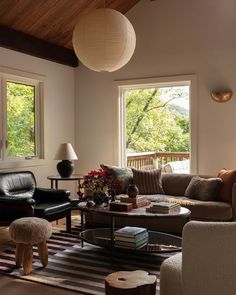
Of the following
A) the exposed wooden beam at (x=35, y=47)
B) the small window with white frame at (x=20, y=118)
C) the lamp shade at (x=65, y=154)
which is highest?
the exposed wooden beam at (x=35, y=47)

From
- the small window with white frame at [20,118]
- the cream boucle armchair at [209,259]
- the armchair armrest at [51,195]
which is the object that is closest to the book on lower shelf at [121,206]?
the armchair armrest at [51,195]

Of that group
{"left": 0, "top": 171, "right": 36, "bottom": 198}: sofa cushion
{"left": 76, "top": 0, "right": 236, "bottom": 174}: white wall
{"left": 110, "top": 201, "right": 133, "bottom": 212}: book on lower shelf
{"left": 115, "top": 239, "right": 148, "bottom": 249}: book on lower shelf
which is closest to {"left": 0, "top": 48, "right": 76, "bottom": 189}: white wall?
{"left": 76, "top": 0, "right": 236, "bottom": 174}: white wall

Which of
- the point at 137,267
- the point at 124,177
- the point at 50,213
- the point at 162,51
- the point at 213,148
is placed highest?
the point at 162,51

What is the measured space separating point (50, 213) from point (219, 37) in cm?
357

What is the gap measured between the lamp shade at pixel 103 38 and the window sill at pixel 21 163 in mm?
2516

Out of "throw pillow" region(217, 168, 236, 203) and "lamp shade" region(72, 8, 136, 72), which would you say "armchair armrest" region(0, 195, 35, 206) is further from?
"throw pillow" region(217, 168, 236, 203)

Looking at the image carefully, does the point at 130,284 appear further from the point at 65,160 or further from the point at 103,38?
the point at 65,160

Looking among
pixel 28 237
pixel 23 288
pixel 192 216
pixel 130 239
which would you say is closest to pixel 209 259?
pixel 130 239

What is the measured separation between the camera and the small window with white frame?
5.48 meters

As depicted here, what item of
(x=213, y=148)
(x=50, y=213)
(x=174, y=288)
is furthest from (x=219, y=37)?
(x=174, y=288)

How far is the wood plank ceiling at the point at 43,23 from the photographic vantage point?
5176mm

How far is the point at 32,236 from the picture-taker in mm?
3355

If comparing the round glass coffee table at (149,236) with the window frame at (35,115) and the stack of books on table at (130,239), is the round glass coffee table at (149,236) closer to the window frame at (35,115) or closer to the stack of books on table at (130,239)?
the stack of books on table at (130,239)

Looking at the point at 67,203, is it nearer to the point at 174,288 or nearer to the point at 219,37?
the point at 174,288
